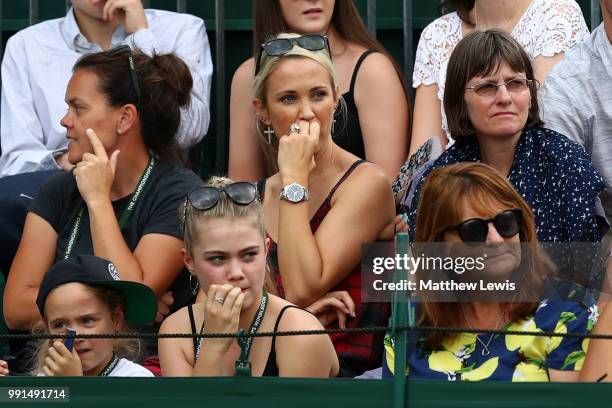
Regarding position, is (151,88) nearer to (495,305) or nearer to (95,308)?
(95,308)

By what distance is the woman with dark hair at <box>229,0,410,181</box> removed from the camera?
18.2 feet

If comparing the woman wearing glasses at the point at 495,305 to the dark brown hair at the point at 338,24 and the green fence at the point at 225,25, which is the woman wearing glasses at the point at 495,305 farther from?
the green fence at the point at 225,25

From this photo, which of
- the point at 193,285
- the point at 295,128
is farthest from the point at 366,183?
the point at 193,285

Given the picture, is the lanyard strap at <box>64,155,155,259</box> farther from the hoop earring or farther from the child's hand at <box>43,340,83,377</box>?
the child's hand at <box>43,340,83,377</box>

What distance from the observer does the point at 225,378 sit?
3295 mm

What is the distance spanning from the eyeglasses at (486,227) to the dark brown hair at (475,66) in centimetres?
101

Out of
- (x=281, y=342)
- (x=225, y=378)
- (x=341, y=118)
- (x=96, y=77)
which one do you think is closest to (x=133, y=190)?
(x=96, y=77)

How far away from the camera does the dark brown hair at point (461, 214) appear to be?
386 centimetres

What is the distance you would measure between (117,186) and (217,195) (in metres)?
1.15

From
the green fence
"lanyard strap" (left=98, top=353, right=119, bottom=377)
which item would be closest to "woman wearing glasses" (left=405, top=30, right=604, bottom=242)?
"lanyard strap" (left=98, top=353, right=119, bottom=377)

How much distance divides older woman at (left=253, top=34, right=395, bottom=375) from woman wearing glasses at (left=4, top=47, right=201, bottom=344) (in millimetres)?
410

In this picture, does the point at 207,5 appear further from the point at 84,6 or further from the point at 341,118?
the point at 341,118

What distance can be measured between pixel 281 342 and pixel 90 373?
2.14ft

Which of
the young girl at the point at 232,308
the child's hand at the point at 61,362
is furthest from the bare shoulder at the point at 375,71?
the child's hand at the point at 61,362
